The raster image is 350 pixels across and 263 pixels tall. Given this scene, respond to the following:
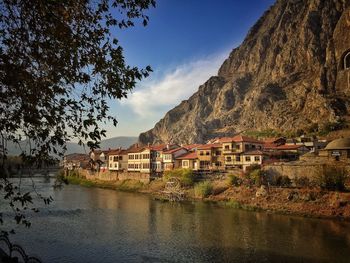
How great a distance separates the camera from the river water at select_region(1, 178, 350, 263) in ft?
92.4

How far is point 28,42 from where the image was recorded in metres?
10.6

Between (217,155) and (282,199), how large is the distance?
30.5 metres

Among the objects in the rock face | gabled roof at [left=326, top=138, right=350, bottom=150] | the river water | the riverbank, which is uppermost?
the rock face

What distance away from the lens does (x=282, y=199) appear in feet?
172

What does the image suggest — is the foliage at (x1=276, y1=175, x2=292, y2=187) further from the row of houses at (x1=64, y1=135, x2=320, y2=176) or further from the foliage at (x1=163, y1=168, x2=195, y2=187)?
the foliage at (x1=163, y1=168, x2=195, y2=187)

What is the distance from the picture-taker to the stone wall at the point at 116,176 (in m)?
85.4

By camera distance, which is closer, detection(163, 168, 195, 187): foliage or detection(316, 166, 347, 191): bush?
detection(316, 166, 347, 191): bush

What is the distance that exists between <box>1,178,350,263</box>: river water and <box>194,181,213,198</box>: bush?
11.5 metres

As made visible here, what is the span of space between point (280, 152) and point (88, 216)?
44.8m

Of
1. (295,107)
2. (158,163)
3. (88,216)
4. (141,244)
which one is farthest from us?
(295,107)

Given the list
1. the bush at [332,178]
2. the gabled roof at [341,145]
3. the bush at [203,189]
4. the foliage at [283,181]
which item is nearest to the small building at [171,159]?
the bush at [203,189]

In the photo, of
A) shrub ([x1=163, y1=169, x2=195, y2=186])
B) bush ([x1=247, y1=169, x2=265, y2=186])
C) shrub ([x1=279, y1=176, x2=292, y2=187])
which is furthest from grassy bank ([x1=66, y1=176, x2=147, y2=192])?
shrub ([x1=279, y1=176, x2=292, y2=187])

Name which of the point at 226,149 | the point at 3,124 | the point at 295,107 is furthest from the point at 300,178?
the point at 295,107

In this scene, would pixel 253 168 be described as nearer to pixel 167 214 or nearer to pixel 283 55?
pixel 167 214
